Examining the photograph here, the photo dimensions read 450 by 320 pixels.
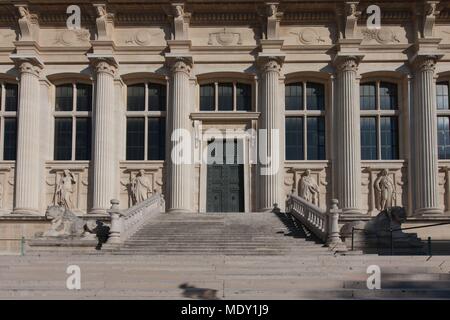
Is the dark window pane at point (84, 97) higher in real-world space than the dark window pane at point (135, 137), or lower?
higher

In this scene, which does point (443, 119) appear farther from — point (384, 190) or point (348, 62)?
point (348, 62)

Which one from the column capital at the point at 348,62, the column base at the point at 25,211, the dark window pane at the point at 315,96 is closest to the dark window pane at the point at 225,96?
the dark window pane at the point at 315,96

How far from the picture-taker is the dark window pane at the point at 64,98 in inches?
1195

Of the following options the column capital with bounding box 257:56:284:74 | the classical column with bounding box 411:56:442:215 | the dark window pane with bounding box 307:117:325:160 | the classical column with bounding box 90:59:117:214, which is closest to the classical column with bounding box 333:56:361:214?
the dark window pane with bounding box 307:117:325:160

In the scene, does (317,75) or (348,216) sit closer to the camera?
(348,216)

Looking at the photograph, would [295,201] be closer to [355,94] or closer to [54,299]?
[355,94]

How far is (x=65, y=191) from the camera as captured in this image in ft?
96.0

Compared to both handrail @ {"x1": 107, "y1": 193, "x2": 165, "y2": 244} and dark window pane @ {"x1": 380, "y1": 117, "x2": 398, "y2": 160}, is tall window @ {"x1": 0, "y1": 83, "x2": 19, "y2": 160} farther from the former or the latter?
dark window pane @ {"x1": 380, "y1": 117, "x2": 398, "y2": 160}

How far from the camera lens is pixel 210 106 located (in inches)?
1188

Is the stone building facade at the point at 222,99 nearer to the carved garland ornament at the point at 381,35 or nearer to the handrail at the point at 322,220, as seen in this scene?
the carved garland ornament at the point at 381,35

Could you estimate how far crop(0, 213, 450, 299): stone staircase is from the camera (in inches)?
567

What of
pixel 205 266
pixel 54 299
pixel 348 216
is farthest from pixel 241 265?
pixel 348 216

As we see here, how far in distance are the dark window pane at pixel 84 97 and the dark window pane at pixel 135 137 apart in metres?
1.75

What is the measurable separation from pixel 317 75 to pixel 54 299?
18210mm
